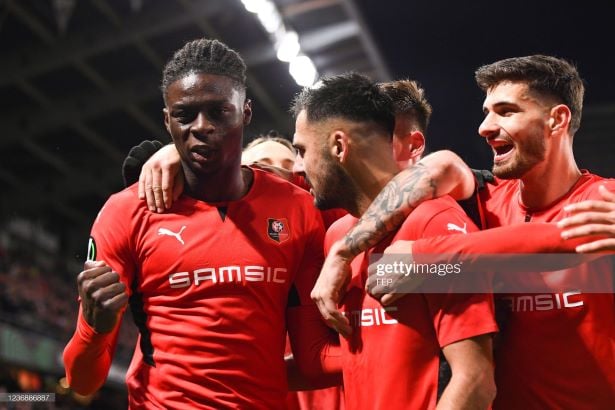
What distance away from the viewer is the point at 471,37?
963 centimetres

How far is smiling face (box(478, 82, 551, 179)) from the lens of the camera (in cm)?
253

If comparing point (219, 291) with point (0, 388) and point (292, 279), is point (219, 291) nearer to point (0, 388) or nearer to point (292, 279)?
point (292, 279)

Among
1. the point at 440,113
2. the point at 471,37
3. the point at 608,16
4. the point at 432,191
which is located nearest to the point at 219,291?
the point at 432,191

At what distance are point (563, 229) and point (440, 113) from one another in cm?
432

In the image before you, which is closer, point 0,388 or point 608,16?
Answer: point 608,16

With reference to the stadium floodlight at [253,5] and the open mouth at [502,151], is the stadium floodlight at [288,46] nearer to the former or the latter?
the stadium floodlight at [253,5]

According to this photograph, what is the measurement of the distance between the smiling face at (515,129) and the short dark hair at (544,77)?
30 millimetres

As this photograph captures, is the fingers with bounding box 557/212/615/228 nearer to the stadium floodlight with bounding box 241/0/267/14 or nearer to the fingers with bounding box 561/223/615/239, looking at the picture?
the fingers with bounding box 561/223/615/239

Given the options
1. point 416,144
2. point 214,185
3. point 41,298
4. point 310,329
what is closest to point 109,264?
point 214,185

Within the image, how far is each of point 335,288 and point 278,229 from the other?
0.50 metres

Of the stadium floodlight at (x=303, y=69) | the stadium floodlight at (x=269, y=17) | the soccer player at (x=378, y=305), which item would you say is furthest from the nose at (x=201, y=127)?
the stadium floodlight at (x=303, y=69)

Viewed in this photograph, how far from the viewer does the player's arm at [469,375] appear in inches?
75.7

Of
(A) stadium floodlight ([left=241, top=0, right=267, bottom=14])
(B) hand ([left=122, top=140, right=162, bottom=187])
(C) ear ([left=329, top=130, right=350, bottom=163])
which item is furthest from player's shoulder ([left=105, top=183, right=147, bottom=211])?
(A) stadium floodlight ([left=241, top=0, right=267, bottom=14])

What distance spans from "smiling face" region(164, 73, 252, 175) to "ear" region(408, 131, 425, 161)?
0.64m
